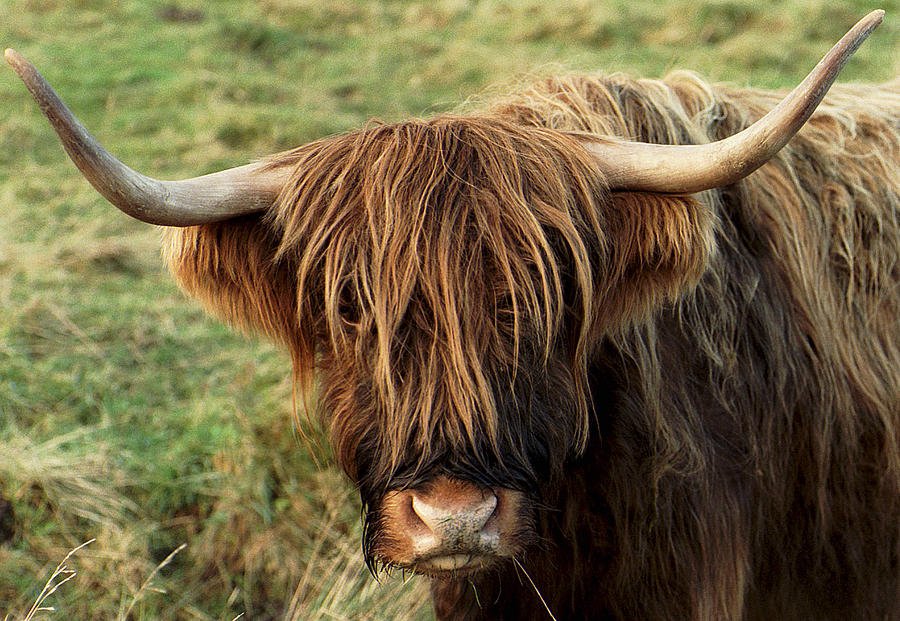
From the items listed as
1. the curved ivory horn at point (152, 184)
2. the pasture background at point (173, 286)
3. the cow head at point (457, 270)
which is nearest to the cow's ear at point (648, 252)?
the cow head at point (457, 270)

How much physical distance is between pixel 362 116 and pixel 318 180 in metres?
5.39

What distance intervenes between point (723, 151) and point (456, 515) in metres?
0.78

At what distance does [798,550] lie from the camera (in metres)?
2.41

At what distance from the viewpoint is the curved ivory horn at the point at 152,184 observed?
1503 mm

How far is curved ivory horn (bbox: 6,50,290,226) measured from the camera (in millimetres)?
1503

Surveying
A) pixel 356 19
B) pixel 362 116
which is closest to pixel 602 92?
pixel 362 116

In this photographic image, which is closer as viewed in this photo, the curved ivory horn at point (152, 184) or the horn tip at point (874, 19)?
the curved ivory horn at point (152, 184)

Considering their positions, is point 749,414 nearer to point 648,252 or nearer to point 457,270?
point 648,252

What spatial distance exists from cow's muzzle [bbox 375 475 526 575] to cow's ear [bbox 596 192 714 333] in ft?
1.42

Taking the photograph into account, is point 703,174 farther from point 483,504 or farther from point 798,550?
point 798,550

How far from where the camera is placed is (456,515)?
1.65m

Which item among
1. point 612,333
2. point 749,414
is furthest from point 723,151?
point 749,414

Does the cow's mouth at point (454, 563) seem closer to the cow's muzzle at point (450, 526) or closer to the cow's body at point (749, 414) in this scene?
the cow's muzzle at point (450, 526)

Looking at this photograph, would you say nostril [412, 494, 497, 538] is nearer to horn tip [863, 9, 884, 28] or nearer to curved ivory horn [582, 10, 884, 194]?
curved ivory horn [582, 10, 884, 194]
